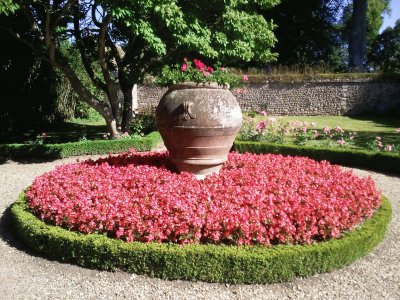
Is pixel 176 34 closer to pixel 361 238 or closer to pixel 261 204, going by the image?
pixel 261 204

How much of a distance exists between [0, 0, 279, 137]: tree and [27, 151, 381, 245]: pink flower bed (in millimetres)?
4206

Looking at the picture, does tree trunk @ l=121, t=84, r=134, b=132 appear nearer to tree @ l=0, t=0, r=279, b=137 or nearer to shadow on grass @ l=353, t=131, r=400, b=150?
tree @ l=0, t=0, r=279, b=137

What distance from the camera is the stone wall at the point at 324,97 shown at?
2078 cm

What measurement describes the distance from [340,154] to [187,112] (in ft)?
19.8

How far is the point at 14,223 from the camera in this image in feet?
17.9

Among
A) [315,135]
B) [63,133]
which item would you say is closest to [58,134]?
[63,133]

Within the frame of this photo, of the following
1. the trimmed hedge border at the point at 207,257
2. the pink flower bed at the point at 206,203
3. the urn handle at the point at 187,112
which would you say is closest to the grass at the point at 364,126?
the pink flower bed at the point at 206,203

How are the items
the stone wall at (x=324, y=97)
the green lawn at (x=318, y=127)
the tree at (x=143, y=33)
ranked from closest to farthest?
the tree at (x=143, y=33) → the green lawn at (x=318, y=127) → the stone wall at (x=324, y=97)

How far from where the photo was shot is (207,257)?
4113 millimetres

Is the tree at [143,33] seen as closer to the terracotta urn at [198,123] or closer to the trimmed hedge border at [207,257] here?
the terracotta urn at [198,123]

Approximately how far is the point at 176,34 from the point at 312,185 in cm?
538

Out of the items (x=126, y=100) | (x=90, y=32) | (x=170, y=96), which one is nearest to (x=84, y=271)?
(x=170, y=96)

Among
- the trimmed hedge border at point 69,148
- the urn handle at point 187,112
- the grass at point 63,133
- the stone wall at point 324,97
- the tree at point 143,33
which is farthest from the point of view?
the stone wall at point 324,97

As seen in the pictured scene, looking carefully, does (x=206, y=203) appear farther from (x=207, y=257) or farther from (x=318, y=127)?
(x=318, y=127)
